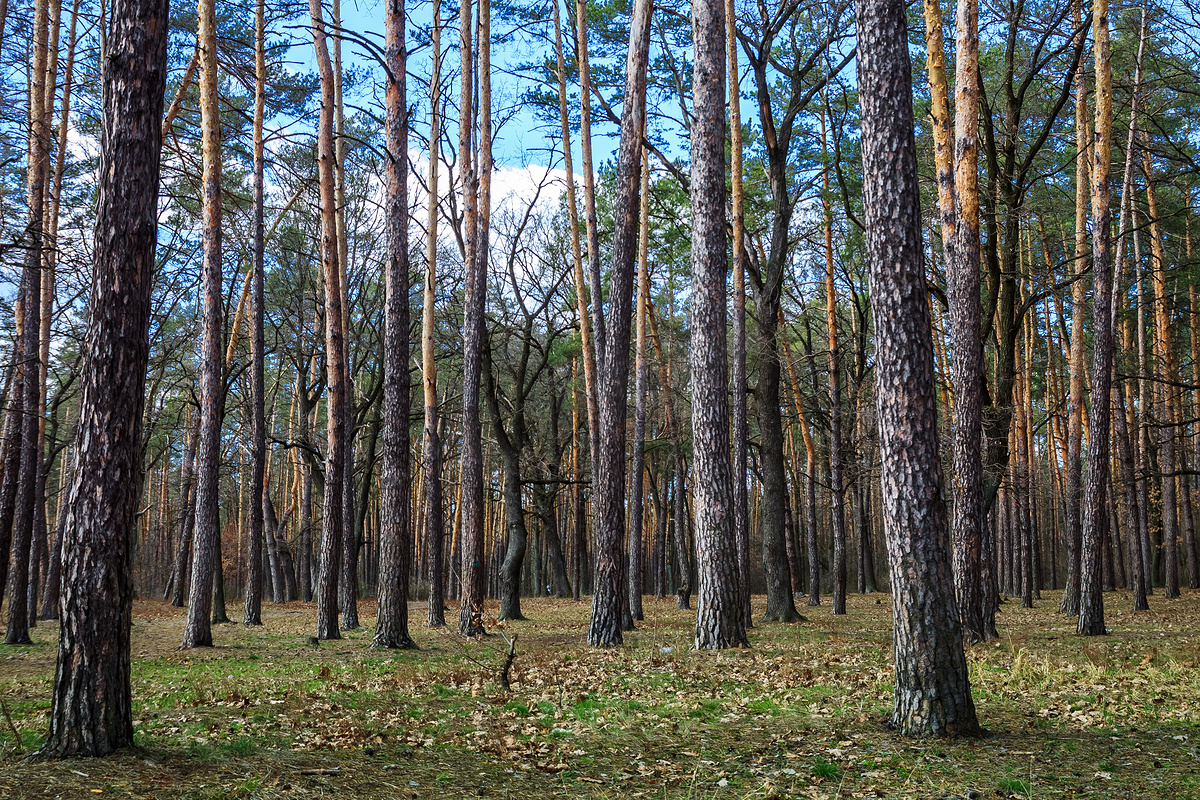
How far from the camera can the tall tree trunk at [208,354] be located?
12.2 metres

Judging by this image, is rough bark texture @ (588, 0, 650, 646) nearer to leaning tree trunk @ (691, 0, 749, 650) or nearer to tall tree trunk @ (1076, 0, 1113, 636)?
leaning tree trunk @ (691, 0, 749, 650)

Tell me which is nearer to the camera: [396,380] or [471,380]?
[396,380]

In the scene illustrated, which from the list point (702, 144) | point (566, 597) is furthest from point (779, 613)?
point (566, 597)

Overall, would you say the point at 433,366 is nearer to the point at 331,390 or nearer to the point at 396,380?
the point at 331,390

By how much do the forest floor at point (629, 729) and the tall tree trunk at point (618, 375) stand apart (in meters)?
0.99

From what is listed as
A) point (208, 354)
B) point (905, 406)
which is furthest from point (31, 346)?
point (905, 406)

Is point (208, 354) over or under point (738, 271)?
under

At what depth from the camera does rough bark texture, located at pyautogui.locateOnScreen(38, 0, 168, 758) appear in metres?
4.87

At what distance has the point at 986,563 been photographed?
40.9ft

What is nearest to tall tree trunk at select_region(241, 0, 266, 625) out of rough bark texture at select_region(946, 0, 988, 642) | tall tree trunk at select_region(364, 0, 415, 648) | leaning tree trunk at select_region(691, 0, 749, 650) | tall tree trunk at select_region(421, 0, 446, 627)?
tall tree trunk at select_region(364, 0, 415, 648)

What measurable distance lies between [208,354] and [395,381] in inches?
122

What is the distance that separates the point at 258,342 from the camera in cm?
1589

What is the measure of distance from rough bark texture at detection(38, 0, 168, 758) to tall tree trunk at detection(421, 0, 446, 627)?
8960 millimetres

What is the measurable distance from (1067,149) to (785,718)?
20780 mm
